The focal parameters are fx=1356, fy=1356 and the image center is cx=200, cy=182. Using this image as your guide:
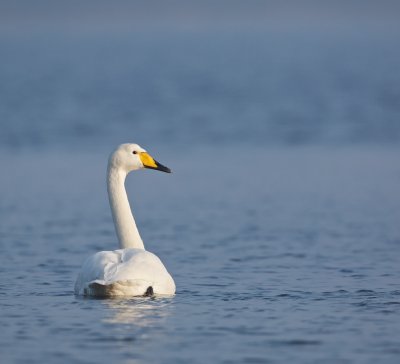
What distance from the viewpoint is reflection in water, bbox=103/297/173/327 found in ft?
35.6

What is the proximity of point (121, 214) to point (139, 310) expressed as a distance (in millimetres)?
2328

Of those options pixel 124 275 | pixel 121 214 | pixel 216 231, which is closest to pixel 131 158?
pixel 121 214

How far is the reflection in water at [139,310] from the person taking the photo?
35.6ft

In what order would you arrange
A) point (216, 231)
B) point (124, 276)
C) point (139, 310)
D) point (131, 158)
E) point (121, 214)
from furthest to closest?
point (216, 231) → point (131, 158) → point (121, 214) → point (124, 276) → point (139, 310)

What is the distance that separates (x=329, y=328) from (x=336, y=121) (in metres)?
24.1

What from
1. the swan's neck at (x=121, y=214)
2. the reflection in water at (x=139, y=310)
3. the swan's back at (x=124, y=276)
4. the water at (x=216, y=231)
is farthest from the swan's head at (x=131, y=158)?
the reflection in water at (x=139, y=310)

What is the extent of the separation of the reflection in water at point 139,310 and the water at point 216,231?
0.09 feet

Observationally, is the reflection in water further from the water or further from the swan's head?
the swan's head

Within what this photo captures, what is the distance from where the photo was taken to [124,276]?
1155 cm

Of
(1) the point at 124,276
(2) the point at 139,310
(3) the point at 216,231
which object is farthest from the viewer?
(3) the point at 216,231

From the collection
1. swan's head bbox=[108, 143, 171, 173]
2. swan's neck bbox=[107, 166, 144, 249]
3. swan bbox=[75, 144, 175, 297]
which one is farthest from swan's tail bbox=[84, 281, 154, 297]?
swan's head bbox=[108, 143, 171, 173]

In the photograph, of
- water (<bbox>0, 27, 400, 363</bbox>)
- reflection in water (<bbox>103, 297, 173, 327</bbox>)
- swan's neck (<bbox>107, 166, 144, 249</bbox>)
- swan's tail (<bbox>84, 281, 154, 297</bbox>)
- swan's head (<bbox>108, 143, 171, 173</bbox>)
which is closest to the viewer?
water (<bbox>0, 27, 400, 363</bbox>)

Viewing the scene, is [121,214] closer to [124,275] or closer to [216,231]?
[124,275]

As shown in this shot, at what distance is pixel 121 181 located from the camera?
13688mm
